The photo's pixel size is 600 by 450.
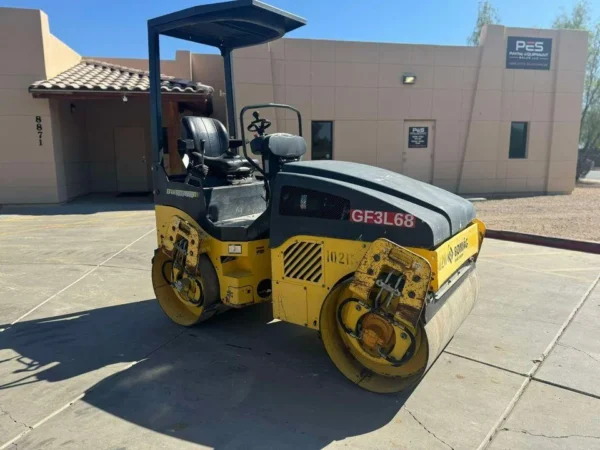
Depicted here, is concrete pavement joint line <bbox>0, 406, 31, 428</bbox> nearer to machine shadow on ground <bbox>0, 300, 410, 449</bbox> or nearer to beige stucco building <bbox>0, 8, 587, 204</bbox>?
machine shadow on ground <bbox>0, 300, 410, 449</bbox>

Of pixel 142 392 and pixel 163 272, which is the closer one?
pixel 142 392

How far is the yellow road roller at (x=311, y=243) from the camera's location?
9.64 feet

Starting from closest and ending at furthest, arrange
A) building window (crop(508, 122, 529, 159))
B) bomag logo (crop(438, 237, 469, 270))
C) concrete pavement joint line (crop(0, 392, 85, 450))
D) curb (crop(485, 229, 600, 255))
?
concrete pavement joint line (crop(0, 392, 85, 450)), bomag logo (crop(438, 237, 469, 270)), curb (crop(485, 229, 600, 255)), building window (crop(508, 122, 529, 159))

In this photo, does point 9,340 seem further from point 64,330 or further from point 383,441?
point 383,441

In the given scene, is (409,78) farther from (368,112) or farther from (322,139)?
(322,139)

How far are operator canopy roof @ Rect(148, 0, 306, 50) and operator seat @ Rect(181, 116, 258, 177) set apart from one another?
33.7 inches

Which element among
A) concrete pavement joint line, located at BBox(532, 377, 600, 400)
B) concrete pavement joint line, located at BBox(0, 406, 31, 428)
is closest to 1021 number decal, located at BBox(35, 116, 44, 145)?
concrete pavement joint line, located at BBox(0, 406, 31, 428)

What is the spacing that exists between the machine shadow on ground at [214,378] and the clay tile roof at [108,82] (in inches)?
311

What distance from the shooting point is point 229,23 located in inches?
166

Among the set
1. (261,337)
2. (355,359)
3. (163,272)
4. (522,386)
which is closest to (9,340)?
(163,272)

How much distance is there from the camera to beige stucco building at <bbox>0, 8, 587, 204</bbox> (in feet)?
40.9

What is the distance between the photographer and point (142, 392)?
128 inches

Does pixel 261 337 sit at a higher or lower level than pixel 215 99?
lower

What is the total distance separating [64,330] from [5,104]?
1009 centimetres
